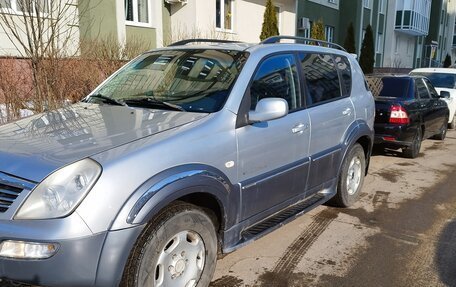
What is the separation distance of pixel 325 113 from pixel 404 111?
13.2 feet

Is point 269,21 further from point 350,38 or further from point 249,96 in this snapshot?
A: point 249,96

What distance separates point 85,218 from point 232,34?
1541cm

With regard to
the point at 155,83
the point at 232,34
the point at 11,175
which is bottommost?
the point at 11,175

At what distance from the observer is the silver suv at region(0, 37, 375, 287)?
238 cm

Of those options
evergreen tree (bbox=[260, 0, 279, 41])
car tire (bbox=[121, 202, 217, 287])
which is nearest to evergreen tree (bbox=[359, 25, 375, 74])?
evergreen tree (bbox=[260, 0, 279, 41])

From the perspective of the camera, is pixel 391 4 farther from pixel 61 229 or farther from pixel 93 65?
pixel 61 229

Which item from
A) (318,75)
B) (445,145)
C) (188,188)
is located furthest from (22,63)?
(445,145)

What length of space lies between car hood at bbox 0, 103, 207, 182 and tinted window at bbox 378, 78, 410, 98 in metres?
6.16

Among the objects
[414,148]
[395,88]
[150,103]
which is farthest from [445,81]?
[150,103]

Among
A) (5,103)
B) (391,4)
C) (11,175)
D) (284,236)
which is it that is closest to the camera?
(11,175)

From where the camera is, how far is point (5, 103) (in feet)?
24.4

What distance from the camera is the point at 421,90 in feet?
29.0

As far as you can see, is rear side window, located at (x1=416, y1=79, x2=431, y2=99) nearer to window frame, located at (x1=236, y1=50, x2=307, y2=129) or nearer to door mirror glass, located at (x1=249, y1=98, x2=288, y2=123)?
window frame, located at (x1=236, y1=50, x2=307, y2=129)

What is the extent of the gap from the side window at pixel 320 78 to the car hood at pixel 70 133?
153 centimetres
